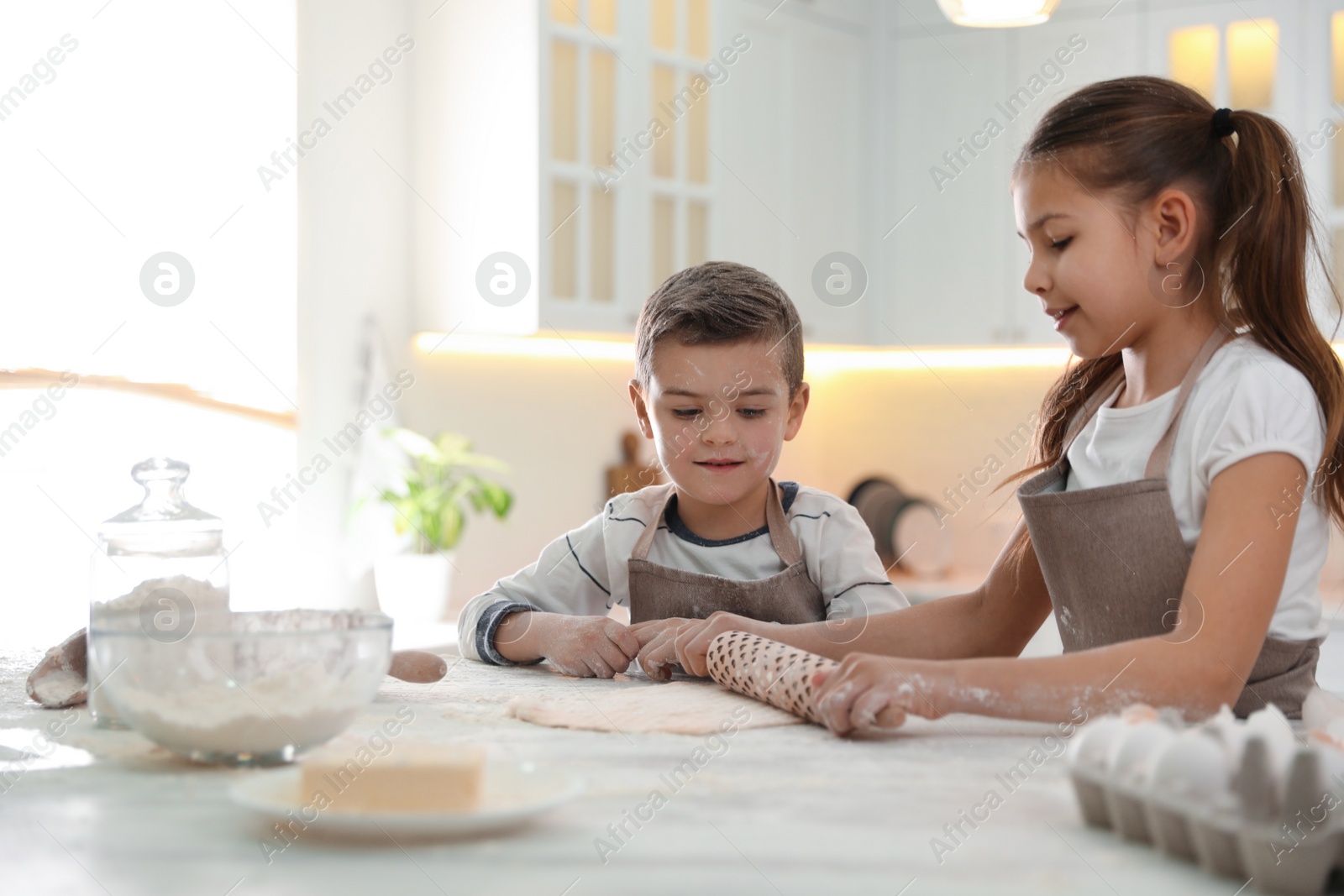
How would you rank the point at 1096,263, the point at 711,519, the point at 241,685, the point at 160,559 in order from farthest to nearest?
the point at 711,519, the point at 1096,263, the point at 160,559, the point at 241,685

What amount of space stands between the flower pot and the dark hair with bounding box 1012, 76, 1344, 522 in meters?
1.87

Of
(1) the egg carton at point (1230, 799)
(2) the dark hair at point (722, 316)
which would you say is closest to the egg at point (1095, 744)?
(1) the egg carton at point (1230, 799)

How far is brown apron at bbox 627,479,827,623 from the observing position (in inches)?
50.8

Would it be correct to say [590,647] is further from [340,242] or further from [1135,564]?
[340,242]

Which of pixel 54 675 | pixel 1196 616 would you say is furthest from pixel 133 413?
pixel 1196 616

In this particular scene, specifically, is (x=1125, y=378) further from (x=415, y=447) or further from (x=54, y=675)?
(x=415, y=447)

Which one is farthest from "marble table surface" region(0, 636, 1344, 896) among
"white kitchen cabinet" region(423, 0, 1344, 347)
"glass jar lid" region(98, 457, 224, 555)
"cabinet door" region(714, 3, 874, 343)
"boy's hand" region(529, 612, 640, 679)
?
"cabinet door" region(714, 3, 874, 343)

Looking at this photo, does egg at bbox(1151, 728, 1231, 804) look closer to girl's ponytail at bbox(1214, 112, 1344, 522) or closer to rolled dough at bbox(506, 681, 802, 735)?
rolled dough at bbox(506, 681, 802, 735)

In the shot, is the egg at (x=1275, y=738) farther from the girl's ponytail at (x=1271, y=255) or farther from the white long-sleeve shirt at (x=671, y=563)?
the white long-sleeve shirt at (x=671, y=563)

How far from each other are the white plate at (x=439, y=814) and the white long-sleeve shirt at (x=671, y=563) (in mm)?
670

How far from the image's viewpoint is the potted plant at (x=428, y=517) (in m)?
2.66

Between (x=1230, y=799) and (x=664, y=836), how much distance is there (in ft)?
0.78

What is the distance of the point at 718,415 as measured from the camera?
4.33 ft

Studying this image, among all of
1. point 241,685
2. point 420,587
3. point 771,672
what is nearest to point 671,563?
point 771,672
